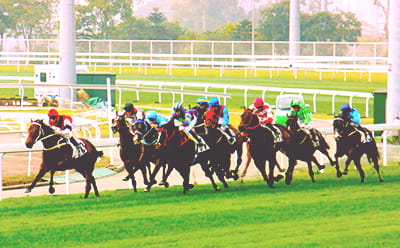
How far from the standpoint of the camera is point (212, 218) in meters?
9.66

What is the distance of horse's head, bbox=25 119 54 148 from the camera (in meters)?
11.0

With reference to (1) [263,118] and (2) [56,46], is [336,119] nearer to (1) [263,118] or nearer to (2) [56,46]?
(1) [263,118]

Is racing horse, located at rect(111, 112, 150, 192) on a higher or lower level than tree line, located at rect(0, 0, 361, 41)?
lower

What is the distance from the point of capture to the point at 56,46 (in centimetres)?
4828

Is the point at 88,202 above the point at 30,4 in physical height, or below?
below

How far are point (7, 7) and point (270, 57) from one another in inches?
1452

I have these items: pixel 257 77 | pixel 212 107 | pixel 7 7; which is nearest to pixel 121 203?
pixel 212 107

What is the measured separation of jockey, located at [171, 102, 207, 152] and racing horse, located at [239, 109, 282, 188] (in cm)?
59

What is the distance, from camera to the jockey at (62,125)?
37.7ft

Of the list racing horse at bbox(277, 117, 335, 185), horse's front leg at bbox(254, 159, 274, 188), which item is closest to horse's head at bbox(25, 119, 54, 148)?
horse's front leg at bbox(254, 159, 274, 188)

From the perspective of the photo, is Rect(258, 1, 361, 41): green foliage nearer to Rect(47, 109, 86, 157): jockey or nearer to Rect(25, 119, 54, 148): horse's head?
Rect(47, 109, 86, 157): jockey

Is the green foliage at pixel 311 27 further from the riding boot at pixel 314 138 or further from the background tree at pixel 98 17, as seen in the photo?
the riding boot at pixel 314 138

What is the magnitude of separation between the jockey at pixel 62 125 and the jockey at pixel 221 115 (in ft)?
6.94

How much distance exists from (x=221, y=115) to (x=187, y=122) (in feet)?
2.94
